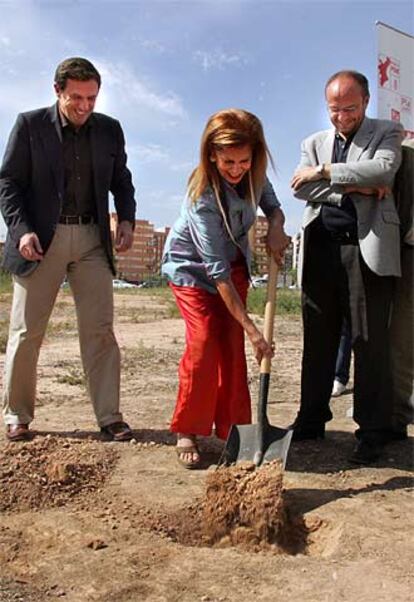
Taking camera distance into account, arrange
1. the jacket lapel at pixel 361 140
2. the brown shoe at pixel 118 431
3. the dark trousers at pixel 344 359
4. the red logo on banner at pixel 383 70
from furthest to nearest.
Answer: the dark trousers at pixel 344 359
the red logo on banner at pixel 383 70
the brown shoe at pixel 118 431
the jacket lapel at pixel 361 140

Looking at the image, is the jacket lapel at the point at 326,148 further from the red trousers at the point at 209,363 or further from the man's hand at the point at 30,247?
the man's hand at the point at 30,247

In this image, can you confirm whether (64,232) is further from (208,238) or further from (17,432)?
(17,432)

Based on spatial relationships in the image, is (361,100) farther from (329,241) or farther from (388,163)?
(329,241)

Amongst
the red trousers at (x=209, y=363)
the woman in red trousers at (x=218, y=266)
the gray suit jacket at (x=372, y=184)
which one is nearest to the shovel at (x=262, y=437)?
the woman in red trousers at (x=218, y=266)

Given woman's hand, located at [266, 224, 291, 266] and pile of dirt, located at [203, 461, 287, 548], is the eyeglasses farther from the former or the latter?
pile of dirt, located at [203, 461, 287, 548]

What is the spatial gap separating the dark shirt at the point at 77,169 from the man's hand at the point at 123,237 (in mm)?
284

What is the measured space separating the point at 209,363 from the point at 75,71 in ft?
5.58

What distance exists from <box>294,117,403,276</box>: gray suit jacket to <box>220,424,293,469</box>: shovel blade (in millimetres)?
952

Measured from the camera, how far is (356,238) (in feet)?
11.4

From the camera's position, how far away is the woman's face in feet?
10.3

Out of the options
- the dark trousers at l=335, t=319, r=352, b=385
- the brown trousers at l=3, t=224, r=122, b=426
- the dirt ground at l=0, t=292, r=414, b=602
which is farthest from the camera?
the dark trousers at l=335, t=319, r=352, b=385

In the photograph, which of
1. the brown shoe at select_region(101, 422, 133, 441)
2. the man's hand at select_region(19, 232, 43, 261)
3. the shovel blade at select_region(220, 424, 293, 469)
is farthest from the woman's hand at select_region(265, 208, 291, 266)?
the brown shoe at select_region(101, 422, 133, 441)

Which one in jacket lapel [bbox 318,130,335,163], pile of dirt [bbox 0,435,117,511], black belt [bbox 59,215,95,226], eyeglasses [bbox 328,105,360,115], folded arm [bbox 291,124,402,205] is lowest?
pile of dirt [bbox 0,435,117,511]

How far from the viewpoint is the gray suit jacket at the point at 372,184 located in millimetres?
3299
